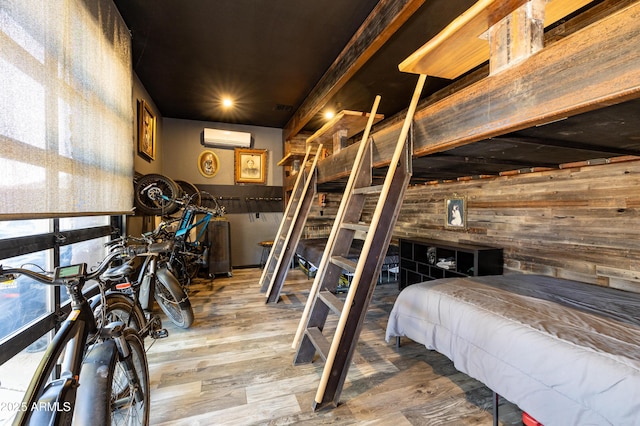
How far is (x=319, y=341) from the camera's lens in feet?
5.98

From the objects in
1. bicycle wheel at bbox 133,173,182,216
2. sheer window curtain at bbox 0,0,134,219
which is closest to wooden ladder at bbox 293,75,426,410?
sheer window curtain at bbox 0,0,134,219

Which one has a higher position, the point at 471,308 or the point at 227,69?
the point at 227,69

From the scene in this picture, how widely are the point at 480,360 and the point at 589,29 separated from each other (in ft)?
5.10

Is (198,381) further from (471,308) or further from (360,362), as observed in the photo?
(471,308)

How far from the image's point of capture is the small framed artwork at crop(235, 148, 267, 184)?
5.20m

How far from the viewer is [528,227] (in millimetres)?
2674

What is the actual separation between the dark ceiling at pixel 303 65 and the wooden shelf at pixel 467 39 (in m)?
0.43

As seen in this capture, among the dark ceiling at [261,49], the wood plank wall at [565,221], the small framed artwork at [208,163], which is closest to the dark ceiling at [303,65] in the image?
the dark ceiling at [261,49]

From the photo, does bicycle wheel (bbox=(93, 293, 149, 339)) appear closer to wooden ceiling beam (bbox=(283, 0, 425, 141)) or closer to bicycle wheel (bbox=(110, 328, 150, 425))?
bicycle wheel (bbox=(110, 328, 150, 425))

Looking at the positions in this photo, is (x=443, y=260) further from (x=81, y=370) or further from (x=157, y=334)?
(x=81, y=370)

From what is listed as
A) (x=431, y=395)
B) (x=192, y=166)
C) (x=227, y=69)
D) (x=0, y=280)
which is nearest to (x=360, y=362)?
(x=431, y=395)

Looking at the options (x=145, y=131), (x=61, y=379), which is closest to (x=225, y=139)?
(x=145, y=131)

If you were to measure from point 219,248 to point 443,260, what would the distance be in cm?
343

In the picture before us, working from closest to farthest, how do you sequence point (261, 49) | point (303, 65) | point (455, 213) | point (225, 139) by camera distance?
point (261, 49) < point (303, 65) < point (455, 213) < point (225, 139)
